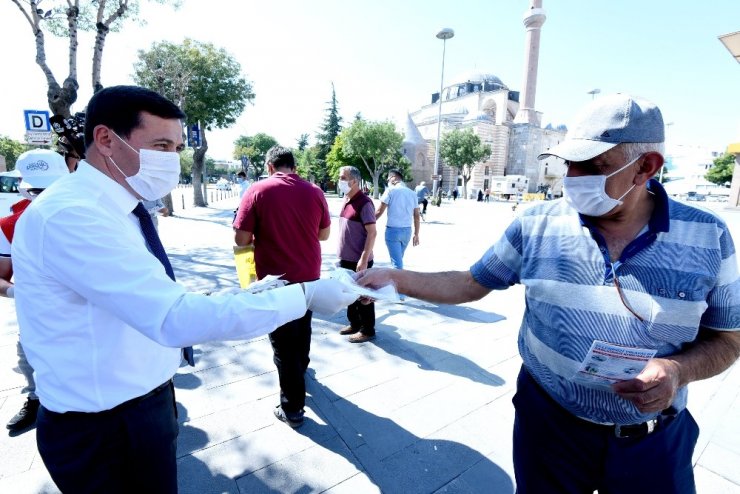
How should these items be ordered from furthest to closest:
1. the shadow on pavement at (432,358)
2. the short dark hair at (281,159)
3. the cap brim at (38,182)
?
the shadow on pavement at (432,358) < the short dark hair at (281,159) < the cap brim at (38,182)

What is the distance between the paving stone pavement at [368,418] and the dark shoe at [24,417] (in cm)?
8

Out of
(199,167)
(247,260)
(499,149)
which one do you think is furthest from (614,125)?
(499,149)

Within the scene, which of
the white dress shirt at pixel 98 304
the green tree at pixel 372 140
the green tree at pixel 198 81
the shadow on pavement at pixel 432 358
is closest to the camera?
the white dress shirt at pixel 98 304

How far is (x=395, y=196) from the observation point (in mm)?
5789

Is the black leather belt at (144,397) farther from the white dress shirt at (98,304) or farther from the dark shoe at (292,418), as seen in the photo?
the dark shoe at (292,418)

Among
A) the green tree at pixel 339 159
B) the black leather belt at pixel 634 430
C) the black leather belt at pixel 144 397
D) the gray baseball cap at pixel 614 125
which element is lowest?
the black leather belt at pixel 634 430

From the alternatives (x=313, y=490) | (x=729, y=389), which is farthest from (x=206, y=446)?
(x=729, y=389)

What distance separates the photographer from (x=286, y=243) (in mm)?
2941

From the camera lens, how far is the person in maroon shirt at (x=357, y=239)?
437cm

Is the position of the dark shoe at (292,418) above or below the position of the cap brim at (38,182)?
below

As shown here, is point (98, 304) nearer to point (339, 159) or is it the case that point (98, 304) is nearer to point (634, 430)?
point (634, 430)

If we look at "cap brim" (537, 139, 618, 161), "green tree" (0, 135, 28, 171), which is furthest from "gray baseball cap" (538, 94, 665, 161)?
"green tree" (0, 135, 28, 171)

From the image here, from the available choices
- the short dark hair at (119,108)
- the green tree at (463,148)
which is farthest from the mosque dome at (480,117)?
the short dark hair at (119,108)

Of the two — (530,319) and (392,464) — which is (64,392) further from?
(392,464)
